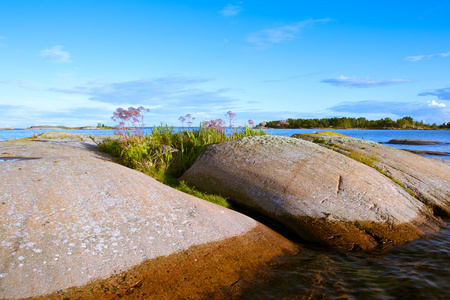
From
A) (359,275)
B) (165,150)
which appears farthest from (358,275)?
(165,150)

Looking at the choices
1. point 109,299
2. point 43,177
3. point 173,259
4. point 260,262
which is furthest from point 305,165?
point 43,177

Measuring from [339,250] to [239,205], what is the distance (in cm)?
229

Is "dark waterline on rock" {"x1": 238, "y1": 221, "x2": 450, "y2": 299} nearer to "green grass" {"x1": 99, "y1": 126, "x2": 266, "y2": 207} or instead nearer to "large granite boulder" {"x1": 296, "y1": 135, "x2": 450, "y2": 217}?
"large granite boulder" {"x1": 296, "y1": 135, "x2": 450, "y2": 217}

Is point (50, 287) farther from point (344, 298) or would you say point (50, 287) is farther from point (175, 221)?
point (344, 298)

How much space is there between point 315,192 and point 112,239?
389 cm

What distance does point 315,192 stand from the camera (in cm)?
568

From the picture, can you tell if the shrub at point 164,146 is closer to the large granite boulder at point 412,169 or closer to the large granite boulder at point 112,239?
the large granite boulder at point 112,239

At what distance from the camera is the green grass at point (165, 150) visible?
8.13 m

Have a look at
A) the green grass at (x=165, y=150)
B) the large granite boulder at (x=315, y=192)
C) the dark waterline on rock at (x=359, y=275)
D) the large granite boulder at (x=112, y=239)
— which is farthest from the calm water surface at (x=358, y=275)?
the green grass at (x=165, y=150)

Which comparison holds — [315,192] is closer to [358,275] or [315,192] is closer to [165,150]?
[358,275]

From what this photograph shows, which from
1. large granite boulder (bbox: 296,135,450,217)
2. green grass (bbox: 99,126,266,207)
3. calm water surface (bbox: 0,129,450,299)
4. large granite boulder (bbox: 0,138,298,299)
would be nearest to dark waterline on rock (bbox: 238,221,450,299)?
calm water surface (bbox: 0,129,450,299)

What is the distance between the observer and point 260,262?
4.06 meters

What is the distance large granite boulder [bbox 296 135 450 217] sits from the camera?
693cm

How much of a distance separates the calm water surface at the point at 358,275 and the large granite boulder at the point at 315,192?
414 millimetres
